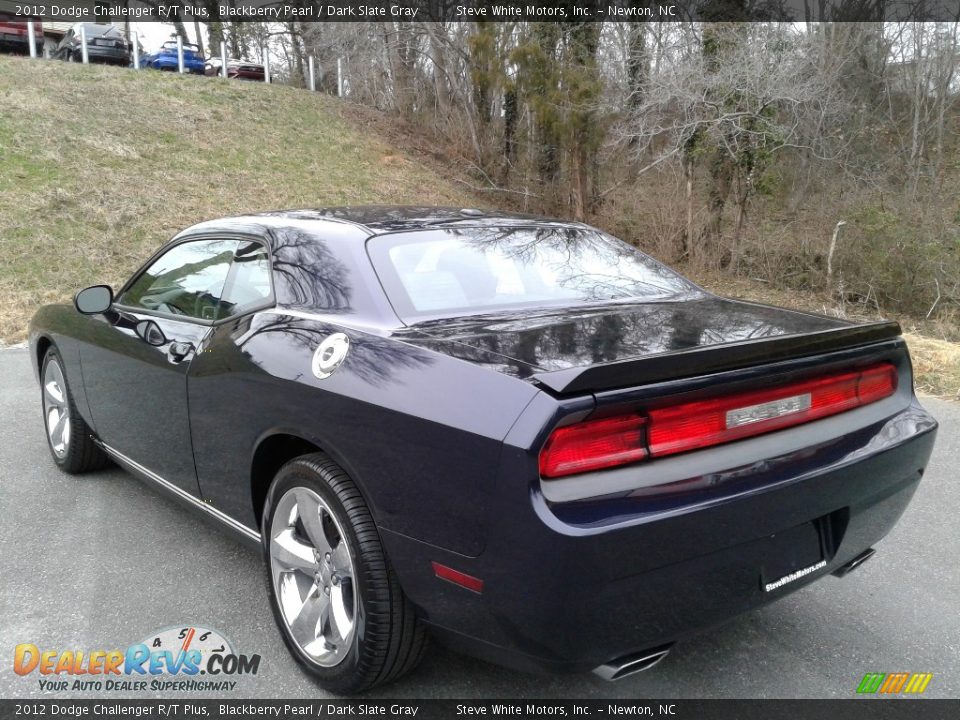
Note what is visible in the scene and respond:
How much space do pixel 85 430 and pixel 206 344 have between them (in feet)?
5.32

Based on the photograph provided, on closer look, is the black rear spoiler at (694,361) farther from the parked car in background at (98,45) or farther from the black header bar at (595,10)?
the parked car in background at (98,45)

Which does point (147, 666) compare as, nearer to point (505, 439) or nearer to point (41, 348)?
point (505, 439)

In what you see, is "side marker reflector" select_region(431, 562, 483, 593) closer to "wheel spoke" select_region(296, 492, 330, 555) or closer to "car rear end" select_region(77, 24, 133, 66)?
"wheel spoke" select_region(296, 492, 330, 555)

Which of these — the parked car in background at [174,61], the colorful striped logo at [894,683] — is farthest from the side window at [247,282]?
the parked car in background at [174,61]

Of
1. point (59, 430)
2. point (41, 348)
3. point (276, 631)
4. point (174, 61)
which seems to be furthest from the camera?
point (174, 61)

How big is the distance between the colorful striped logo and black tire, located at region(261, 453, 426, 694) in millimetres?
1434

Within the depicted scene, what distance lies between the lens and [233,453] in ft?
9.10

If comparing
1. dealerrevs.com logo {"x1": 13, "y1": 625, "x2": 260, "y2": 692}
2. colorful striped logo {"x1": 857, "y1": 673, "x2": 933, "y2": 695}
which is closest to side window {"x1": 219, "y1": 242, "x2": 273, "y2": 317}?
dealerrevs.com logo {"x1": 13, "y1": 625, "x2": 260, "y2": 692}

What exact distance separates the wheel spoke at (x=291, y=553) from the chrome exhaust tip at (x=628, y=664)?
38.7 inches

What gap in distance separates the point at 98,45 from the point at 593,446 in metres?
27.3

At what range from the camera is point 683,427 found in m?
2.00

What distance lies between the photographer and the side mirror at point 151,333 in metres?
3.25

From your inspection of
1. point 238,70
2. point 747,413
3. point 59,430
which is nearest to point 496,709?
point 747,413

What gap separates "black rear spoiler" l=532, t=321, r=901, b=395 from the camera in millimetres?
1854
